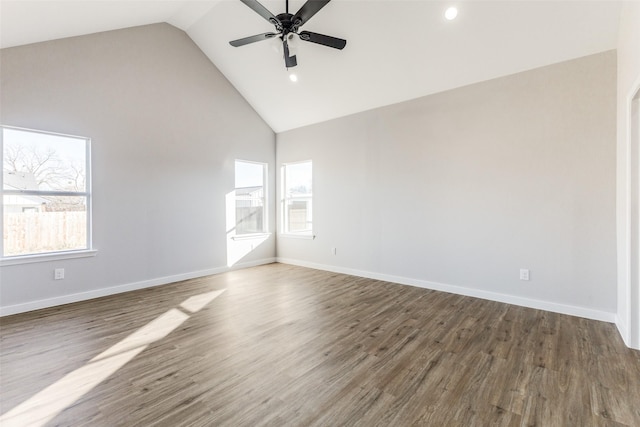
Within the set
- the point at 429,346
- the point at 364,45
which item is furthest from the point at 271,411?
the point at 364,45

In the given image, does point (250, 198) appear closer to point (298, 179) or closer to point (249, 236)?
point (249, 236)

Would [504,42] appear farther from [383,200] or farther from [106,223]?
[106,223]

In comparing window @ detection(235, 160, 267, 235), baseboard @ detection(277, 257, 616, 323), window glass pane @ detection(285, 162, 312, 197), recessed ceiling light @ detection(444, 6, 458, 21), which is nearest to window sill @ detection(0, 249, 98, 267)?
window @ detection(235, 160, 267, 235)

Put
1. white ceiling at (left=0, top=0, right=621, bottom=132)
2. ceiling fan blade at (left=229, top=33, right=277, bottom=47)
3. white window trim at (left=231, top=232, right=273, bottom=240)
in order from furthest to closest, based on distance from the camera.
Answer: white window trim at (left=231, top=232, right=273, bottom=240) < ceiling fan blade at (left=229, top=33, right=277, bottom=47) < white ceiling at (left=0, top=0, right=621, bottom=132)

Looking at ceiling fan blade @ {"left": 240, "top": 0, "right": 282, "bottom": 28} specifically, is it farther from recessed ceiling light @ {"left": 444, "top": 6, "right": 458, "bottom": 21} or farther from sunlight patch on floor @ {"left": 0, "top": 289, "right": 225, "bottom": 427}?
sunlight patch on floor @ {"left": 0, "top": 289, "right": 225, "bottom": 427}

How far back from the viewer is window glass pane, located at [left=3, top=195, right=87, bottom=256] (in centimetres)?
326

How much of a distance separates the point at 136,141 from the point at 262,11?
8.83 feet

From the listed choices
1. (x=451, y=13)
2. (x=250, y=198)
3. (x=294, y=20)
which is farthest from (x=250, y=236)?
(x=451, y=13)

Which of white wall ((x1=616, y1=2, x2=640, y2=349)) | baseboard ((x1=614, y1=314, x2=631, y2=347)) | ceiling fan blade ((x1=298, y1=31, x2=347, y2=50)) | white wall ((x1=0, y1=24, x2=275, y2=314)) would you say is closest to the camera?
white wall ((x1=616, y1=2, x2=640, y2=349))

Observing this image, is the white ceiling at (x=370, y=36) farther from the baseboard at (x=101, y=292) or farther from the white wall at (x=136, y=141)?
the baseboard at (x=101, y=292)

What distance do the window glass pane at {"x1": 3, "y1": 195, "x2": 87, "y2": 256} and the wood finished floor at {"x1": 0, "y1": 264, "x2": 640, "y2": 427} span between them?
0.77 metres

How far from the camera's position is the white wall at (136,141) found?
3.35 metres

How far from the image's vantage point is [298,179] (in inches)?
235

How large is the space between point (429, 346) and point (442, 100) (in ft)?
10.6
